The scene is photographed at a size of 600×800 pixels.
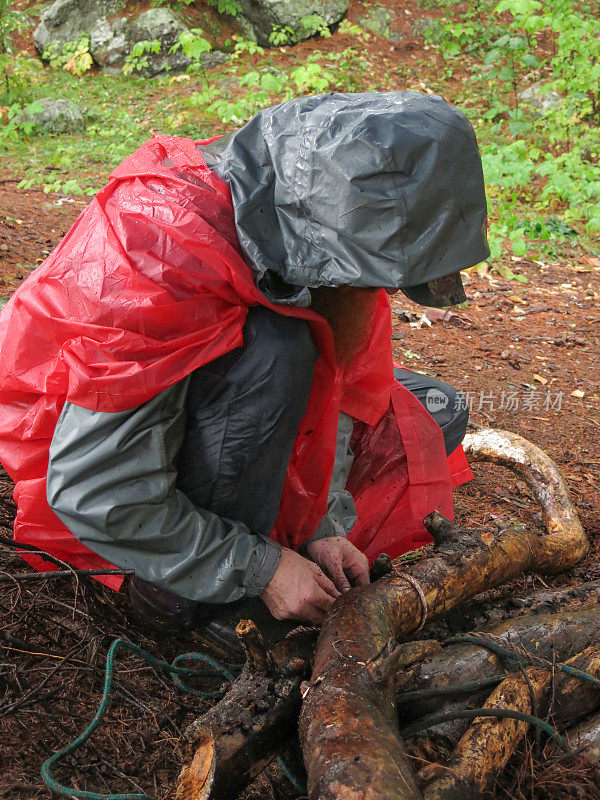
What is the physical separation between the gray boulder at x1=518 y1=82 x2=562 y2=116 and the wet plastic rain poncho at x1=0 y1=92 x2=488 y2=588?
6.73 m

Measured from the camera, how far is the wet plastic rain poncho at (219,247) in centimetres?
154

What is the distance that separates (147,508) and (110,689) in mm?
476

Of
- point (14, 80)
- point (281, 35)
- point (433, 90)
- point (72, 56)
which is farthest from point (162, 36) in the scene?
point (433, 90)

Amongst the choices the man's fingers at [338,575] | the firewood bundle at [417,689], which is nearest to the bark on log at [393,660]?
the firewood bundle at [417,689]

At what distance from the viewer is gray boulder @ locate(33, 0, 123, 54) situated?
380 inches

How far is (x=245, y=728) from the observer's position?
4.64ft

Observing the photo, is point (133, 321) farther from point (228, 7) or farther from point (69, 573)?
point (228, 7)

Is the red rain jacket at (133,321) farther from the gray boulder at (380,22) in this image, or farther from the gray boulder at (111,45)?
the gray boulder at (380,22)

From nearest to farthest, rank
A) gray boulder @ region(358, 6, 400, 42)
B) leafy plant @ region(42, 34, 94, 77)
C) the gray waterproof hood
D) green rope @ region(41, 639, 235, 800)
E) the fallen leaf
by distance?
green rope @ region(41, 639, 235, 800), the gray waterproof hood, the fallen leaf, leafy plant @ region(42, 34, 94, 77), gray boulder @ region(358, 6, 400, 42)

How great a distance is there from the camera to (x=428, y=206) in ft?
5.06

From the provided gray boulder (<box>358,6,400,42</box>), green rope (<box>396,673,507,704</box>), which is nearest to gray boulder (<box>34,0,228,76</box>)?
gray boulder (<box>358,6,400,42</box>)

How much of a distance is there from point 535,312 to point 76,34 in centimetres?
798

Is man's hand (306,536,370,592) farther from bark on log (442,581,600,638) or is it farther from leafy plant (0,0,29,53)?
leafy plant (0,0,29,53)

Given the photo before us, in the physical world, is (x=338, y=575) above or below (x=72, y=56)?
below
